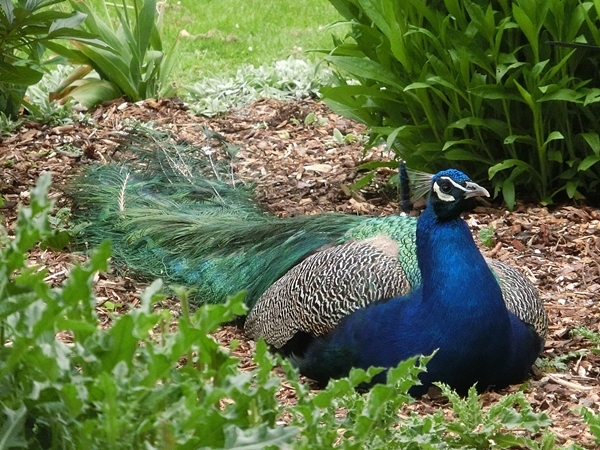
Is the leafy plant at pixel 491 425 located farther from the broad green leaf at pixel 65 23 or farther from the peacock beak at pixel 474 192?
the broad green leaf at pixel 65 23

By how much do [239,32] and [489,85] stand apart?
15.8 feet

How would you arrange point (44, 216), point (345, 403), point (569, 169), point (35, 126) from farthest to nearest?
point (35, 126)
point (569, 169)
point (345, 403)
point (44, 216)

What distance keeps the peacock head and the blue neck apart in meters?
0.03

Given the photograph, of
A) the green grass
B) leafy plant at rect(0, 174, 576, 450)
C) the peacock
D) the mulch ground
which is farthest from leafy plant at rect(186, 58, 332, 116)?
leafy plant at rect(0, 174, 576, 450)

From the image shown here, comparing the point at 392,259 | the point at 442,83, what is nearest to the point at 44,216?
the point at 392,259

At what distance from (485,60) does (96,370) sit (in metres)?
3.27

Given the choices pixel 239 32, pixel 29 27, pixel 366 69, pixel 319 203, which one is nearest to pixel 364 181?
pixel 319 203

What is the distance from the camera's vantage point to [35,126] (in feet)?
20.0

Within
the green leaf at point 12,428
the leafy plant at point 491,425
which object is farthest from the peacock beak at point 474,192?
the green leaf at point 12,428

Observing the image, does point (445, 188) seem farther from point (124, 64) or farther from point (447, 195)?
point (124, 64)

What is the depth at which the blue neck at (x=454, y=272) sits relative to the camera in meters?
3.06

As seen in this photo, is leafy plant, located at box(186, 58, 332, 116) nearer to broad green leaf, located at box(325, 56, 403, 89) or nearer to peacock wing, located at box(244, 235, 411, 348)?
broad green leaf, located at box(325, 56, 403, 89)

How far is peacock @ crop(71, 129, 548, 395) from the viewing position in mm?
3086

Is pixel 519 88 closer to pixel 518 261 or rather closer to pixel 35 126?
pixel 518 261
